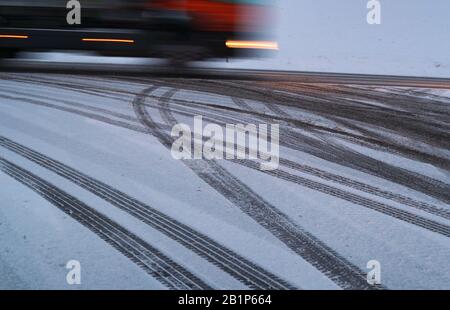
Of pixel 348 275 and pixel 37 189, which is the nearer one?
pixel 348 275

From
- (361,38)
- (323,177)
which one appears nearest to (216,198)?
(323,177)

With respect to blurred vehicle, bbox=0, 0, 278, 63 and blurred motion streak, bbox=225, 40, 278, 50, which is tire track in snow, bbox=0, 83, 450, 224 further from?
blurred motion streak, bbox=225, 40, 278, 50

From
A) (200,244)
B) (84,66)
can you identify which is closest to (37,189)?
(200,244)

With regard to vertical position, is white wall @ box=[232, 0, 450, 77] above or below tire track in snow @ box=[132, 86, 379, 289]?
above

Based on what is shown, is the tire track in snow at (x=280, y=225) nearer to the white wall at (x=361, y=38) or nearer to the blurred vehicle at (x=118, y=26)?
the blurred vehicle at (x=118, y=26)

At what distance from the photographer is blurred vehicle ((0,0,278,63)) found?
8531 mm

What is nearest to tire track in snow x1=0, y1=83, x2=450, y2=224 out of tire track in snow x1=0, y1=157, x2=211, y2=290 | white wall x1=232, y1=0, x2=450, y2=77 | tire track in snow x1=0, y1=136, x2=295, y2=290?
tire track in snow x1=0, y1=136, x2=295, y2=290

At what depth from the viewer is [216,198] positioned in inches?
162

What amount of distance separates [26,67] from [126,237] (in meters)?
6.27

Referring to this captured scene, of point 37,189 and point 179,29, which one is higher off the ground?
point 179,29

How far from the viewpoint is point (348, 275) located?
313 cm

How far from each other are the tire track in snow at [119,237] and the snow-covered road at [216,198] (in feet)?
0.04

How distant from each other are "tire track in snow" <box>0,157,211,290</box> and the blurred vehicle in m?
4.66

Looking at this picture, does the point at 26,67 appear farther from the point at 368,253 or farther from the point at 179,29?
the point at 368,253
